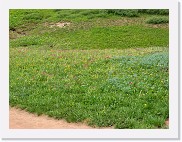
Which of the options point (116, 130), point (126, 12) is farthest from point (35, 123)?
point (126, 12)

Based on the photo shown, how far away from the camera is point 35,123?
35.1 feet

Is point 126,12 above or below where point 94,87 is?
above

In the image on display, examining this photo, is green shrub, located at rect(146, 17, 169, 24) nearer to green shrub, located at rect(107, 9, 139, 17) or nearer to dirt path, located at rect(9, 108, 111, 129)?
green shrub, located at rect(107, 9, 139, 17)

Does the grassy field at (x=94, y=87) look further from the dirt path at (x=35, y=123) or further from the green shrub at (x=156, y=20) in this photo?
the green shrub at (x=156, y=20)

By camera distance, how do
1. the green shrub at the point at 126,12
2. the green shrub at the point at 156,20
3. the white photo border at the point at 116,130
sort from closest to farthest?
the white photo border at the point at 116,130, the green shrub at the point at 156,20, the green shrub at the point at 126,12

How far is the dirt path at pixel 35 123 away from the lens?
34.1ft

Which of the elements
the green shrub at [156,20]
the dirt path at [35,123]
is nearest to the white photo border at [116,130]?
the dirt path at [35,123]

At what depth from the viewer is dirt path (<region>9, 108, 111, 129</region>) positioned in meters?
10.4

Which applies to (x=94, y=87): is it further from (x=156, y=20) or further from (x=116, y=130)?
(x=156, y=20)

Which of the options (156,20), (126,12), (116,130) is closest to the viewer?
(116,130)

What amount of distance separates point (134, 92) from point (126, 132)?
2872 millimetres

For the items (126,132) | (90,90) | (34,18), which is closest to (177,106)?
(126,132)

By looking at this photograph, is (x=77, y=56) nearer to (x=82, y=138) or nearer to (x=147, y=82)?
(x=147, y=82)

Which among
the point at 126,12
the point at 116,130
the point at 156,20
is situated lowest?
the point at 116,130
